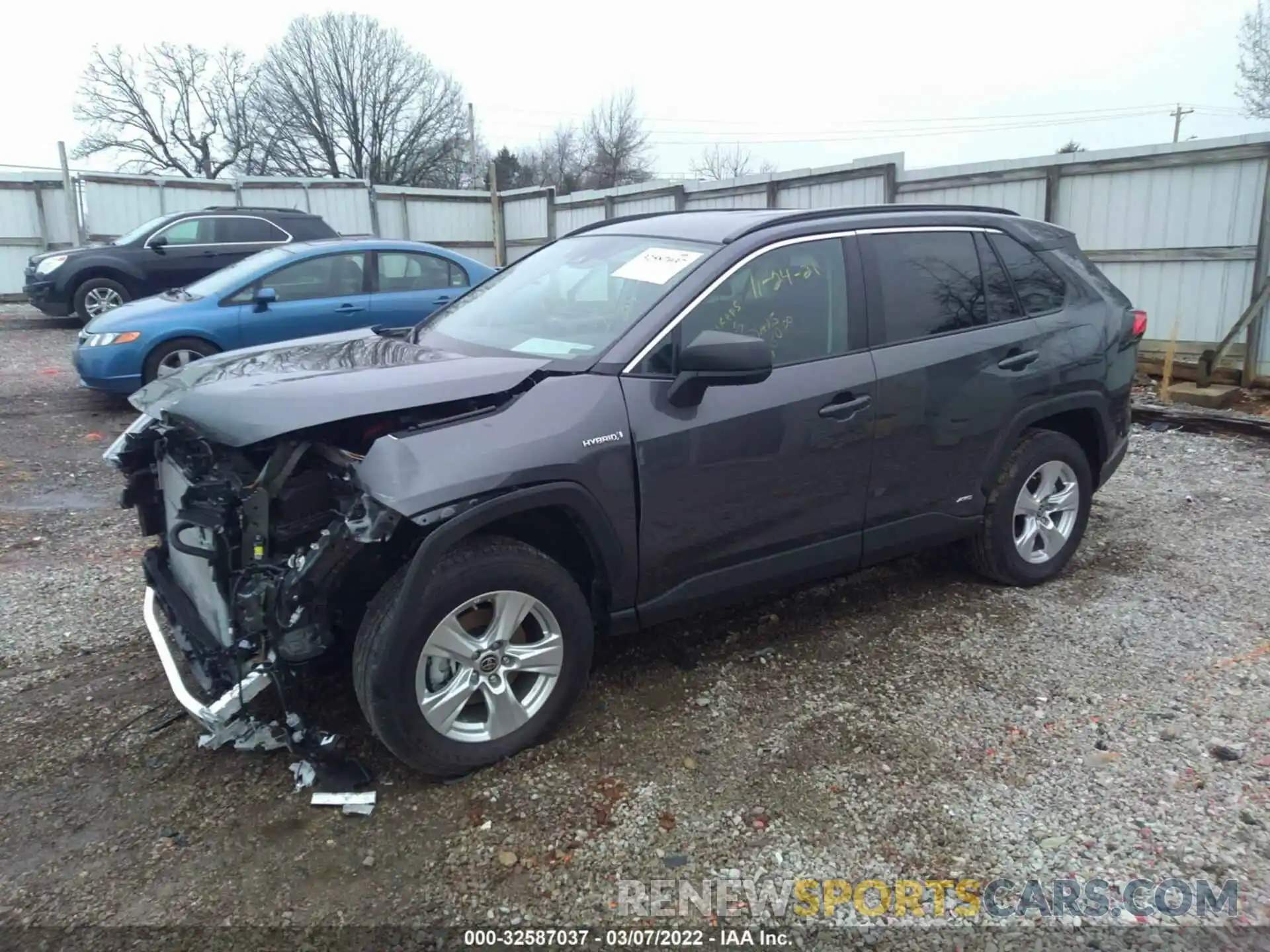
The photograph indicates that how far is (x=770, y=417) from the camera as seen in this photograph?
3555mm

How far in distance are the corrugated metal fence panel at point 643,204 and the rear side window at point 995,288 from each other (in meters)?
10.7

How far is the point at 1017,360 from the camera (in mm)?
4312

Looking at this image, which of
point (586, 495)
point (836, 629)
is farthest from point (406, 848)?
point (836, 629)

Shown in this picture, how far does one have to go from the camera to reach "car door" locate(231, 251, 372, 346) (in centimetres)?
836

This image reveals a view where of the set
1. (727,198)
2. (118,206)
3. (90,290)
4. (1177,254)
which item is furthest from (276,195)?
(1177,254)

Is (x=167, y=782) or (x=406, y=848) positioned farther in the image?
(x=167, y=782)

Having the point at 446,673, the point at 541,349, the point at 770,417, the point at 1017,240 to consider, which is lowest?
the point at 446,673

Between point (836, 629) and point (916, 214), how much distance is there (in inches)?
76.8

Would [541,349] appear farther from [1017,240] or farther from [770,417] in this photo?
[1017,240]

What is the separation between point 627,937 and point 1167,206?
32.2 ft

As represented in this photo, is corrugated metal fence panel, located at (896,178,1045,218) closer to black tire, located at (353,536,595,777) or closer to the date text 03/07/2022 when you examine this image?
black tire, located at (353,536,595,777)

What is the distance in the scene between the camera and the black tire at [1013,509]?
4434 mm

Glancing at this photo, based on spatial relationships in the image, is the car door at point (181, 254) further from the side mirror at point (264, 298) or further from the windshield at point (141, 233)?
the side mirror at point (264, 298)

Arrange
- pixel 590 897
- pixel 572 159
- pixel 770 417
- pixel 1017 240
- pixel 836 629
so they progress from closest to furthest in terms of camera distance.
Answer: pixel 590 897
pixel 770 417
pixel 836 629
pixel 1017 240
pixel 572 159
